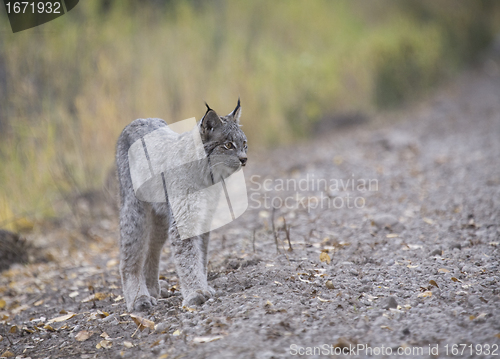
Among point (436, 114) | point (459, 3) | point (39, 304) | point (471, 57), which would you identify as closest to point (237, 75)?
point (436, 114)

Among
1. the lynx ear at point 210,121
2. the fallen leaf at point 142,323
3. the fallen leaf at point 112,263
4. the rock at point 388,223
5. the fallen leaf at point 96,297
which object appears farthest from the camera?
the fallen leaf at point 112,263

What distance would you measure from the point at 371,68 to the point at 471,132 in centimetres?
363

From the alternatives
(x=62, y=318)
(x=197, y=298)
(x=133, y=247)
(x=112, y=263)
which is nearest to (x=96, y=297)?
(x=62, y=318)

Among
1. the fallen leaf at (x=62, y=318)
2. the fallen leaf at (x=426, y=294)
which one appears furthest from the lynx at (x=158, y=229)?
the fallen leaf at (x=426, y=294)

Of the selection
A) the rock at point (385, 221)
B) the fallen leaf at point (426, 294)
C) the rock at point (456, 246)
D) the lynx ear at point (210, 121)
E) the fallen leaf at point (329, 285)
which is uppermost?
the lynx ear at point (210, 121)

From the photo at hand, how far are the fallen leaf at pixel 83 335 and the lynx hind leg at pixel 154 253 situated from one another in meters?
0.78

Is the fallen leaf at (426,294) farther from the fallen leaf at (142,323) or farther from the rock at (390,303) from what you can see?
the fallen leaf at (142,323)

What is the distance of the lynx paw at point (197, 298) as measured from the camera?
10.8 ft

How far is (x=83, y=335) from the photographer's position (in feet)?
10.4

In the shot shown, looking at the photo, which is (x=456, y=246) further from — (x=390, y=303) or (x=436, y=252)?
(x=390, y=303)

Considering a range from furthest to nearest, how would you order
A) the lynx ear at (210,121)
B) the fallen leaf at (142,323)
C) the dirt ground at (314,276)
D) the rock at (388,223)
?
the rock at (388,223) → the lynx ear at (210,121) → the fallen leaf at (142,323) → the dirt ground at (314,276)

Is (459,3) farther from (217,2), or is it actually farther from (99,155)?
(99,155)

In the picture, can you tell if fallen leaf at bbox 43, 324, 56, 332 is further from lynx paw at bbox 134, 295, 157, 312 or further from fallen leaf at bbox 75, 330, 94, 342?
lynx paw at bbox 134, 295, 157, 312

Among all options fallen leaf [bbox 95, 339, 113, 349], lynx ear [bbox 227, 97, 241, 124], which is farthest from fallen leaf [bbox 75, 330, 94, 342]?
lynx ear [bbox 227, 97, 241, 124]
